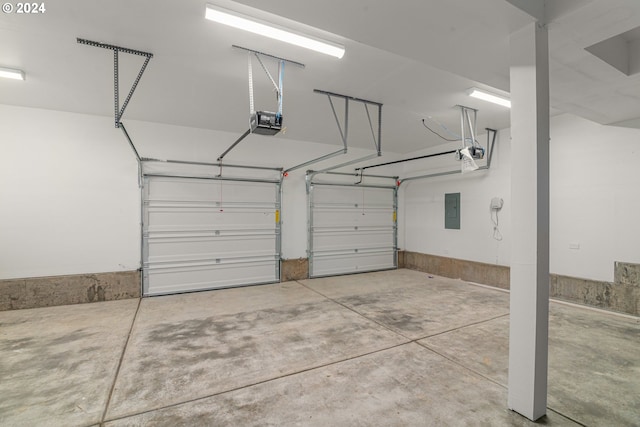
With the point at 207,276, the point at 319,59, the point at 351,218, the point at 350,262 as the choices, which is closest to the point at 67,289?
the point at 207,276

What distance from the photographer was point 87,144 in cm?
455

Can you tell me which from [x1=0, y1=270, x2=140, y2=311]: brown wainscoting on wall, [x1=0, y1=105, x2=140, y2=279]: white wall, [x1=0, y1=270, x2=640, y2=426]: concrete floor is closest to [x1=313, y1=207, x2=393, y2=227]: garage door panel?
[x1=0, y1=270, x2=640, y2=426]: concrete floor

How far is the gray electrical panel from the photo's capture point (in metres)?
6.19

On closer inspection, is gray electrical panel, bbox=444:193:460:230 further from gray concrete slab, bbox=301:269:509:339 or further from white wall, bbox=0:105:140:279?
white wall, bbox=0:105:140:279

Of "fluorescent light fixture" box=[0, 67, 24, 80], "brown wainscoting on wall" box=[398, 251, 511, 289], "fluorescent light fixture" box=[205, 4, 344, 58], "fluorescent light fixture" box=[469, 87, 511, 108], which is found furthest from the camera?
"brown wainscoting on wall" box=[398, 251, 511, 289]

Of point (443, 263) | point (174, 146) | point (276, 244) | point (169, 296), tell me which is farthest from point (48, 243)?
point (443, 263)

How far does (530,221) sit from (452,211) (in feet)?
15.6

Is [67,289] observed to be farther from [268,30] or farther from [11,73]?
[268,30]

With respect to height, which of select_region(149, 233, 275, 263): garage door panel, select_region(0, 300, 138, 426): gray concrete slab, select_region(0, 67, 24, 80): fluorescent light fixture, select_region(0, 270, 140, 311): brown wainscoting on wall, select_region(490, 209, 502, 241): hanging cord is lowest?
select_region(0, 300, 138, 426): gray concrete slab

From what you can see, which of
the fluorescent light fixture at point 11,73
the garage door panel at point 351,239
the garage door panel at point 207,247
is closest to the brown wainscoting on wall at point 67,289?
the garage door panel at point 207,247

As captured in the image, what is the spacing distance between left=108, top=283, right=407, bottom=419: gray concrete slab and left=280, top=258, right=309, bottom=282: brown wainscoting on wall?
1.28 metres

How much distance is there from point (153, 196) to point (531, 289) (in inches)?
209

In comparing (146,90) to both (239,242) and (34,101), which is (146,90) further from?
(239,242)

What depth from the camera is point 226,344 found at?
3010 millimetres
